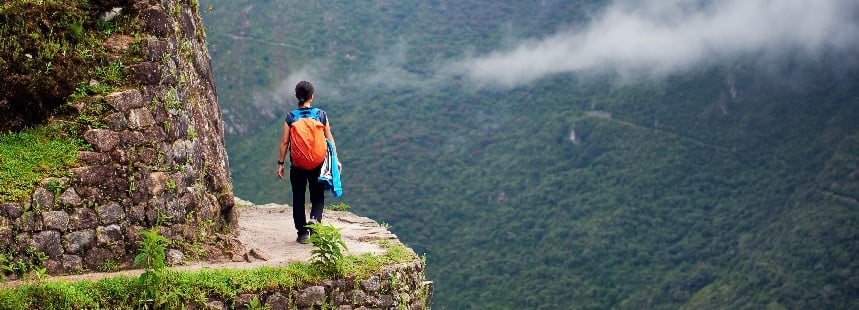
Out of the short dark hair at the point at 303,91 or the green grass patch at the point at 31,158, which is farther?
the short dark hair at the point at 303,91

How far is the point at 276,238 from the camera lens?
43.6ft

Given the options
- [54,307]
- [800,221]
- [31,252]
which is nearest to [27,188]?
[31,252]

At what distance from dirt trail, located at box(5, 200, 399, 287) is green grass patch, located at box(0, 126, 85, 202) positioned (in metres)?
0.94

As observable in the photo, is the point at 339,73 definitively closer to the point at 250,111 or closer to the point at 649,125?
the point at 250,111

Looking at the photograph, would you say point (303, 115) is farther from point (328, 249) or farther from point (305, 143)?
point (328, 249)

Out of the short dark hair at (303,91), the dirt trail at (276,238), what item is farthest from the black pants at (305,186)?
the short dark hair at (303,91)

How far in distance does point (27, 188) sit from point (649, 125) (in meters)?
74.1

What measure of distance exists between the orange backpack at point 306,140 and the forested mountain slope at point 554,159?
42329 millimetres

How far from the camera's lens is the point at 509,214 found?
6894 cm

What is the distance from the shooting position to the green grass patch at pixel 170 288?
9.25 m

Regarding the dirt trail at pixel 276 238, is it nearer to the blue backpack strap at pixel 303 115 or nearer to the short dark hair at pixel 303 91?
the blue backpack strap at pixel 303 115

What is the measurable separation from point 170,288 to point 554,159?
68.1m

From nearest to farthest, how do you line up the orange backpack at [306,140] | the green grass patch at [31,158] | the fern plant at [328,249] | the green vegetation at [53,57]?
1. the green grass patch at [31,158]
2. the fern plant at [328,249]
3. the green vegetation at [53,57]
4. the orange backpack at [306,140]

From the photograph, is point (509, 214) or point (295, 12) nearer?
point (509, 214)
